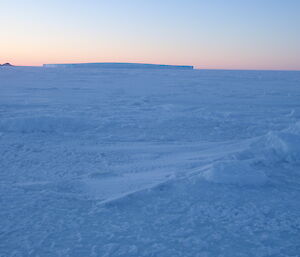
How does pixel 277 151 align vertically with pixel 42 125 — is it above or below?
above

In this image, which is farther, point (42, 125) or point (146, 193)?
point (42, 125)

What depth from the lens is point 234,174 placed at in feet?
10.1

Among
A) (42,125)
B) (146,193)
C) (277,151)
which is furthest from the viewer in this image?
(42,125)

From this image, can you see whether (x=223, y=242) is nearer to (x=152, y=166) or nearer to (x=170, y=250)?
(x=170, y=250)

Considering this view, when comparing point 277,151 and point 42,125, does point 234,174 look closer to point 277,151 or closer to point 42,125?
point 277,151

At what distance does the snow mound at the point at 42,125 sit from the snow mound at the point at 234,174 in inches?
130

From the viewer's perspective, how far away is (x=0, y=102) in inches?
344

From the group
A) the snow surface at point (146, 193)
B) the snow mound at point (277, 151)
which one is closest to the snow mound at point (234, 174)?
the snow surface at point (146, 193)

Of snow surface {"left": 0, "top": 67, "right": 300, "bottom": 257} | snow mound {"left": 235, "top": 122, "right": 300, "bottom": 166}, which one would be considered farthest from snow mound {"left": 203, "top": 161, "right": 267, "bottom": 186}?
snow mound {"left": 235, "top": 122, "right": 300, "bottom": 166}

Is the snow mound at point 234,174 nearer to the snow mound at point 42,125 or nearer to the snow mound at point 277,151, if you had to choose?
the snow mound at point 277,151

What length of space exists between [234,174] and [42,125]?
3.88 metres

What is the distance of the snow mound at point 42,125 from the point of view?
218 inches

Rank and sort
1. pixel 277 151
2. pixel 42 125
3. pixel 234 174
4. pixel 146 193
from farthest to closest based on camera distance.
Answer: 1. pixel 42 125
2. pixel 277 151
3. pixel 234 174
4. pixel 146 193

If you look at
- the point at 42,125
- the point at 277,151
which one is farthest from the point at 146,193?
the point at 42,125
